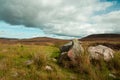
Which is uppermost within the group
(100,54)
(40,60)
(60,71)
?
(100,54)

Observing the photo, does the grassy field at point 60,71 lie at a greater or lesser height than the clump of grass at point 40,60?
lesser

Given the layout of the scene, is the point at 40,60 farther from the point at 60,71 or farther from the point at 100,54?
the point at 100,54

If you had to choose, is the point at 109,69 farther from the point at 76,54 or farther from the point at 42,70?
the point at 42,70

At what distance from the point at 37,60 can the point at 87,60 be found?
227cm

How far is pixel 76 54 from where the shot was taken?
9883mm

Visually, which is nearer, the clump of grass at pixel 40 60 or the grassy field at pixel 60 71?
the grassy field at pixel 60 71

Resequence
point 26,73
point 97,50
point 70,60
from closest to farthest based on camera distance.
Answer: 1. point 26,73
2. point 70,60
3. point 97,50

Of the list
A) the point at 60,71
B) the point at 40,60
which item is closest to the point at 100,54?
the point at 60,71

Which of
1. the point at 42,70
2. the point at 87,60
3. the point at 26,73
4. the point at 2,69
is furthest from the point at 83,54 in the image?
the point at 2,69

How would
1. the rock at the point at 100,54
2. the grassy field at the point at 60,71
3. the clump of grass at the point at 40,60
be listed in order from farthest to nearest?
1. the rock at the point at 100,54
2. the clump of grass at the point at 40,60
3. the grassy field at the point at 60,71

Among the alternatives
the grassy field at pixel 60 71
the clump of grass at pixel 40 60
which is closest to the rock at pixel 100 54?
the grassy field at pixel 60 71

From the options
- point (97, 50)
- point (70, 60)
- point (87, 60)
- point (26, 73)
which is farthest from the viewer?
point (97, 50)

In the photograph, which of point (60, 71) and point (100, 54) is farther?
point (100, 54)

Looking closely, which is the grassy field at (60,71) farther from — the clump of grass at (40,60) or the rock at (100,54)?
the rock at (100,54)
